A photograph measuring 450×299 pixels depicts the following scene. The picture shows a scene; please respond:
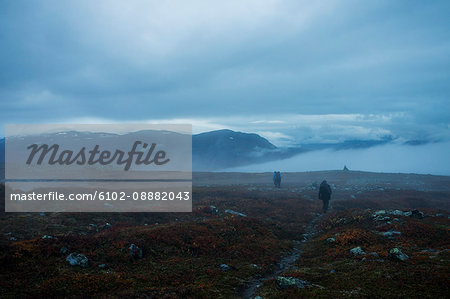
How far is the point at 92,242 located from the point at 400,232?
790 inches

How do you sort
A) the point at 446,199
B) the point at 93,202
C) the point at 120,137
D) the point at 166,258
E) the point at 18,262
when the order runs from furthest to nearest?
the point at 120,137 < the point at 446,199 < the point at 93,202 < the point at 166,258 < the point at 18,262

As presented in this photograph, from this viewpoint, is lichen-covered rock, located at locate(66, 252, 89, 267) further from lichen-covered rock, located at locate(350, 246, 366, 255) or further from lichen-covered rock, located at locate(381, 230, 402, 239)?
lichen-covered rock, located at locate(381, 230, 402, 239)

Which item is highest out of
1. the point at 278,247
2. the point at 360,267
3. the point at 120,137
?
the point at 120,137

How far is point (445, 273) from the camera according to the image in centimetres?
1010

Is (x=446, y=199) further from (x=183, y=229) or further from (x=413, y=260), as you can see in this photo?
(x=183, y=229)

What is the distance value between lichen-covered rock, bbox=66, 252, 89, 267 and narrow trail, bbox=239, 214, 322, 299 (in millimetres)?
7724

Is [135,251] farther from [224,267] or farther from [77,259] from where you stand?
[224,267]

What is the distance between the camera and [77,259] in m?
13.1

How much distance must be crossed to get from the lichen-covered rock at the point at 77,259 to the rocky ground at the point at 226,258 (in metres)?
0.05

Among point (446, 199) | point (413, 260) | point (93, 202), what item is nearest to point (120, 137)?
point (93, 202)

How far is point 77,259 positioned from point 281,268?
10842mm

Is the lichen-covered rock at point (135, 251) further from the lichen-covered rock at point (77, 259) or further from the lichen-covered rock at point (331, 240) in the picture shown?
the lichen-covered rock at point (331, 240)

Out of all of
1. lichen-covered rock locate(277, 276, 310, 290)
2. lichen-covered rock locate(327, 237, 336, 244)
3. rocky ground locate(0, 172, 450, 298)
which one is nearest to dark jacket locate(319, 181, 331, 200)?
rocky ground locate(0, 172, 450, 298)

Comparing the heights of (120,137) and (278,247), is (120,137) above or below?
above
